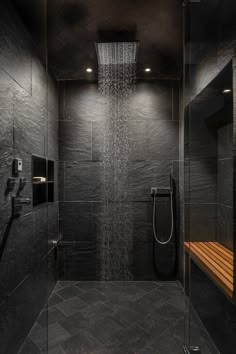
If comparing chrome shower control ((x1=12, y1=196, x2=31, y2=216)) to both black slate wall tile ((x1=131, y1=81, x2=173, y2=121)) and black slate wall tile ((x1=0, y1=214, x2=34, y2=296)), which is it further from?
black slate wall tile ((x1=131, y1=81, x2=173, y2=121))

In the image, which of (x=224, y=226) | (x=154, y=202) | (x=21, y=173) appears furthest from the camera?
(x=154, y=202)

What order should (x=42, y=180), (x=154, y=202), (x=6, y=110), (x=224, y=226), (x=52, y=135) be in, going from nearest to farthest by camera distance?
(x=6, y=110) < (x=224, y=226) < (x=42, y=180) < (x=52, y=135) < (x=154, y=202)

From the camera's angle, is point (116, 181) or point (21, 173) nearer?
point (21, 173)

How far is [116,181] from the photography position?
236 cm

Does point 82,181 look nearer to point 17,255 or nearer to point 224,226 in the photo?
point 17,255

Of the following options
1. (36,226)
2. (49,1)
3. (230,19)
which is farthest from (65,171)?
(230,19)

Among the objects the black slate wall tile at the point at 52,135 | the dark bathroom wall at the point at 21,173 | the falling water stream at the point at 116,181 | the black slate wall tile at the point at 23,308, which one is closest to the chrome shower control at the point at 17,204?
the dark bathroom wall at the point at 21,173

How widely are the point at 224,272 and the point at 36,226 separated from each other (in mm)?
1540

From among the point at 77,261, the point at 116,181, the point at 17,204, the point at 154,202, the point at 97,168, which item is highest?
the point at 97,168

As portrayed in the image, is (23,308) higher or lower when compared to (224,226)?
lower

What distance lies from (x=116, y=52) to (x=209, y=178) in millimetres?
1591

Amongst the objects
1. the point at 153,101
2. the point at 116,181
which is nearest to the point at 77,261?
the point at 116,181

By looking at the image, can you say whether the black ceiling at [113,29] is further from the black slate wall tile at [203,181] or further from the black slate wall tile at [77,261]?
the black slate wall tile at [77,261]

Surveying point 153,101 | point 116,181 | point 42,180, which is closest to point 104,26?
point 153,101
